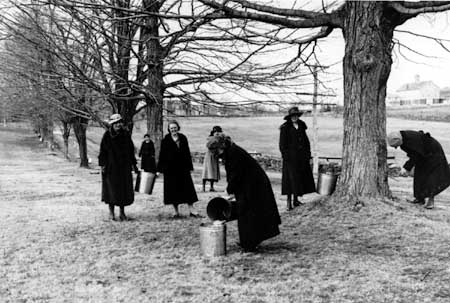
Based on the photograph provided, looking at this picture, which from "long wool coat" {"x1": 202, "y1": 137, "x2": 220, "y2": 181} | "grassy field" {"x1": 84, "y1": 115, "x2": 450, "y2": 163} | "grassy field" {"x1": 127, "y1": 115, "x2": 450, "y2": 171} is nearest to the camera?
"long wool coat" {"x1": 202, "y1": 137, "x2": 220, "y2": 181}

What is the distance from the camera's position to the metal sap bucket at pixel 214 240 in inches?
260

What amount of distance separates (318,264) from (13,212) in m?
6.98

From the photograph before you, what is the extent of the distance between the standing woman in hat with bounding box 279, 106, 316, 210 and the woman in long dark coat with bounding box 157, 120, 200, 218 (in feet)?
6.08

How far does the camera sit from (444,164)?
1002 cm

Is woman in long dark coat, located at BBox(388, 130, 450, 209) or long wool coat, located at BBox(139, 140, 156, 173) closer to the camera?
woman in long dark coat, located at BBox(388, 130, 450, 209)

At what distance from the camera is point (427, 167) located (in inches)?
392

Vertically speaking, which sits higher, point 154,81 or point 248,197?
point 154,81

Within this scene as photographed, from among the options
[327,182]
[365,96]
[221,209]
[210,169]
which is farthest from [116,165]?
[210,169]

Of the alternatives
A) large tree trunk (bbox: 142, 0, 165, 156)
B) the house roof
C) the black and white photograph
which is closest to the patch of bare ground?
the black and white photograph

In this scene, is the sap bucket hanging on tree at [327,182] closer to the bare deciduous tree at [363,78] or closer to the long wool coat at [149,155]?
the bare deciduous tree at [363,78]

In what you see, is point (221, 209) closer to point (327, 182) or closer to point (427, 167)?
point (327, 182)

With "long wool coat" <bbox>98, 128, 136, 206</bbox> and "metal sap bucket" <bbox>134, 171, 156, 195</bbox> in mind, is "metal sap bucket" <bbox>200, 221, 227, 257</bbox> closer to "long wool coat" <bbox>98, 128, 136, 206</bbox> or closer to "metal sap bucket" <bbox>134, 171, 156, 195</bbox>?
"long wool coat" <bbox>98, 128, 136, 206</bbox>

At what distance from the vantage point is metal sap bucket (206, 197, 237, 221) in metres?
6.78

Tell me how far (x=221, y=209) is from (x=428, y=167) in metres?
4.90
